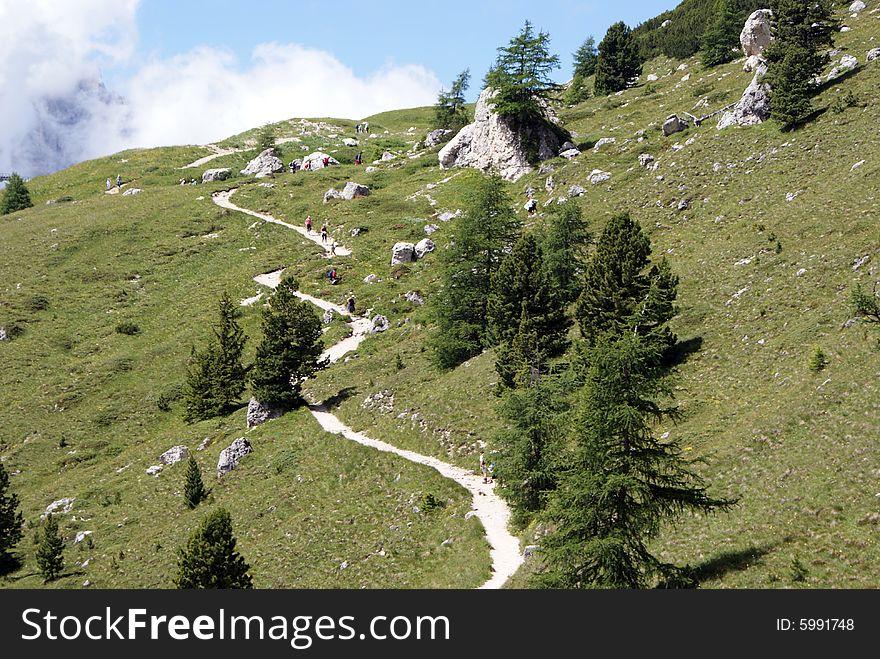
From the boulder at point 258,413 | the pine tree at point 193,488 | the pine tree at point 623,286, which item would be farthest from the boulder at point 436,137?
the pine tree at point 193,488

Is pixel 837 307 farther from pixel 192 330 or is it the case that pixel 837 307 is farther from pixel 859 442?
pixel 192 330

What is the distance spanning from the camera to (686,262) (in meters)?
48.4

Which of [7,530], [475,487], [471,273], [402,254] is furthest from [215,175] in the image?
[475,487]

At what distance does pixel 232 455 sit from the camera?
46125mm

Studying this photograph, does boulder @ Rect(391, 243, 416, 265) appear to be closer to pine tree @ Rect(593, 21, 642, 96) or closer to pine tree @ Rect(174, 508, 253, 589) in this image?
pine tree @ Rect(174, 508, 253, 589)

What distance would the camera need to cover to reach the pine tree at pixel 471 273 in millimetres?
50469

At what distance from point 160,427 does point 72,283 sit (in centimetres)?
3837

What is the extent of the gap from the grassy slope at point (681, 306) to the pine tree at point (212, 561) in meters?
6.29

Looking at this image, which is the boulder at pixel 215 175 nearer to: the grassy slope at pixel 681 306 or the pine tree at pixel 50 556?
the grassy slope at pixel 681 306

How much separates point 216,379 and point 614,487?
145 feet

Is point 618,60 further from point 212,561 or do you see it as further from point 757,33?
point 212,561

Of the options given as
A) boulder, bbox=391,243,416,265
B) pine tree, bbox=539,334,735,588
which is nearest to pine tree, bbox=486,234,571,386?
pine tree, bbox=539,334,735,588

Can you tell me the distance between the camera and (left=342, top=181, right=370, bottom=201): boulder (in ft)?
328
